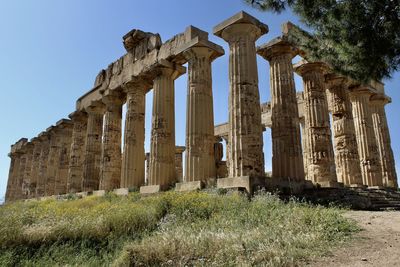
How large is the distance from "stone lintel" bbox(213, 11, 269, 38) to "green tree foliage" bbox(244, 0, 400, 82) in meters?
4.17

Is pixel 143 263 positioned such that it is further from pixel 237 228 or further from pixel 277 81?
pixel 277 81

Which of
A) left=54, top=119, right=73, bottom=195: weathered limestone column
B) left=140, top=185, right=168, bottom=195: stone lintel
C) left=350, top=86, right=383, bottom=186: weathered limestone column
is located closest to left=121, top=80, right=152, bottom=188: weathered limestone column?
left=140, top=185, right=168, bottom=195: stone lintel

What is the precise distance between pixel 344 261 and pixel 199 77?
10.7 meters

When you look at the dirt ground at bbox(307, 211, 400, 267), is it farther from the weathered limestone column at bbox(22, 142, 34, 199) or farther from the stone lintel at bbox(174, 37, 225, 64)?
the weathered limestone column at bbox(22, 142, 34, 199)

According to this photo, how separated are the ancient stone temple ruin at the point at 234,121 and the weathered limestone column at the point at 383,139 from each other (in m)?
0.06

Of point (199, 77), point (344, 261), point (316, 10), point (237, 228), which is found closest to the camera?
point (344, 261)

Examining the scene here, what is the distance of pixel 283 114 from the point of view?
14.8 metres

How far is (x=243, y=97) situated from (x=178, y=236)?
299 inches

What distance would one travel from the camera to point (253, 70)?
43.9 feet

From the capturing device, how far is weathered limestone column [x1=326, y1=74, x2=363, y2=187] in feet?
55.4

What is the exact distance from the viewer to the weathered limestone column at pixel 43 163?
2828cm

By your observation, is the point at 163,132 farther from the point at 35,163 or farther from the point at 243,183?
the point at 35,163

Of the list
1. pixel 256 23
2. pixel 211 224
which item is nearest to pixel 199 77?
pixel 256 23

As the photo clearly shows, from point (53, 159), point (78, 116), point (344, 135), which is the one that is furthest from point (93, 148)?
point (344, 135)
